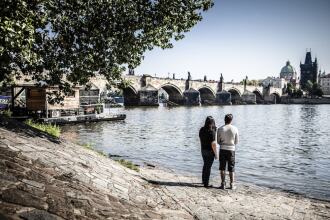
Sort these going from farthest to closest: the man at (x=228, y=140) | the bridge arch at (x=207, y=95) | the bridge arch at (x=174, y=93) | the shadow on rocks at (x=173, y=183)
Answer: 1. the bridge arch at (x=207, y=95)
2. the bridge arch at (x=174, y=93)
3. the shadow on rocks at (x=173, y=183)
4. the man at (x=228, y=140)

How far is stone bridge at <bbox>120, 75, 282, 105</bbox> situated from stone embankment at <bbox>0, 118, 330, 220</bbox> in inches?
1730

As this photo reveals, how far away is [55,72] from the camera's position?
37.4 feet

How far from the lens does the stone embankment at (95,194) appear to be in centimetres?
533

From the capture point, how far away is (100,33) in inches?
423

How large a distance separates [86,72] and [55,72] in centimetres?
116

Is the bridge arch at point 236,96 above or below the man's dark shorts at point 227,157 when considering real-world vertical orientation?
above

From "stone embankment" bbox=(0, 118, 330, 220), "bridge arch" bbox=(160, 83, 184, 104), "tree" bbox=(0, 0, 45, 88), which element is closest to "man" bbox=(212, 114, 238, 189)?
"stone embankment" bbox=(0, 118, 330, 220)

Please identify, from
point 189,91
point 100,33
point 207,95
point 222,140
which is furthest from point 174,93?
point 222,140

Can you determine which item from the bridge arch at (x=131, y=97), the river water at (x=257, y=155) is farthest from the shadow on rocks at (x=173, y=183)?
the bridge arch at (x=131, y=97)

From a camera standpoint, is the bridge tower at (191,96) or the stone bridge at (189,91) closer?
the stone bridge at (189,91)

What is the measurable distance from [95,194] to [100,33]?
609 cm

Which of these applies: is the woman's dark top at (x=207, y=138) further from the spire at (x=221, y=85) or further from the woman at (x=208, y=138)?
the spire at (x=221, y=85)

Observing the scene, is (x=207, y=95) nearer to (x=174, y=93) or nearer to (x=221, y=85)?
(x=221, y=85)

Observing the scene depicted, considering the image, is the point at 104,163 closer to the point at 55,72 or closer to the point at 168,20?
the point at 55,72
